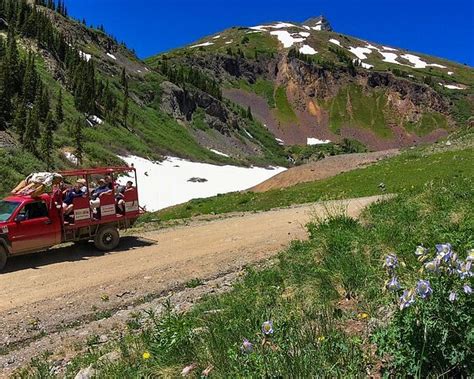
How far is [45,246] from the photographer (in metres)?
14.1

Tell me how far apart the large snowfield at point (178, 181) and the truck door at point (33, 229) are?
25564mm

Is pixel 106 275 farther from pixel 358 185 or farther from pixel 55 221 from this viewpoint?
pixel 358 185

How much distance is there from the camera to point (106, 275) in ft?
40.5

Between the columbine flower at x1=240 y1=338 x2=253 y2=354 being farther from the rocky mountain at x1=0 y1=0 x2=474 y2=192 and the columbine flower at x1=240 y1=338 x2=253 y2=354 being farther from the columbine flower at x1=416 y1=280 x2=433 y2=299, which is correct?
the rocky mountain at x1=0 y1=0 x2=474 y2=192

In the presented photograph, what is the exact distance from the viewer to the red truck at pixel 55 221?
1345 centimetres

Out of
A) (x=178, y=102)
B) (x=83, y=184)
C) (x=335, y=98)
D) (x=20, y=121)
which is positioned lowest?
(x=83, y=184)

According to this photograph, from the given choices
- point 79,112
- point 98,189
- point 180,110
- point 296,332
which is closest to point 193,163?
point 79,112

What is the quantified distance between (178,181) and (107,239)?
140 ft

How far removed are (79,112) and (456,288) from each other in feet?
257

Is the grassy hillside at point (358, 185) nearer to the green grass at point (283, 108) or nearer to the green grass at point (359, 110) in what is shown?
the green grass at point (283, 108)

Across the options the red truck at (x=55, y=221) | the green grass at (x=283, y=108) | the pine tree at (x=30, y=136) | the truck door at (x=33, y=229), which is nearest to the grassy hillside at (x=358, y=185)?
the red truck at (x=55, y=221)

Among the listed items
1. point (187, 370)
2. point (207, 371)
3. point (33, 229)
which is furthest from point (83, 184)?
point (207, 371)

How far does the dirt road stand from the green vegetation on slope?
1324mm

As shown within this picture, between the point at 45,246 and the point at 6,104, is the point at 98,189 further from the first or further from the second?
the point at 6,104
